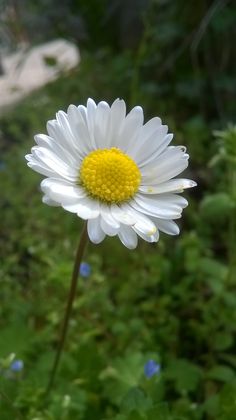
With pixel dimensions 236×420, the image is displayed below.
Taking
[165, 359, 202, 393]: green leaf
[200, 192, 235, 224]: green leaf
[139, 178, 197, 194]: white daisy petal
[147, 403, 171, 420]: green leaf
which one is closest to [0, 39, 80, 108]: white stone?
[200, 192, 235, 224]: green leaf

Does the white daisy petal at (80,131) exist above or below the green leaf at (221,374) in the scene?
above

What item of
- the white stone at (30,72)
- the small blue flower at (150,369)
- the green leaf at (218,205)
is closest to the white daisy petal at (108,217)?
the small blue flower at (150,369)

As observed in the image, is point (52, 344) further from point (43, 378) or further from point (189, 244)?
point (189, 244)

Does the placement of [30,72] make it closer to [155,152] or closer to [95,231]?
[155,152]

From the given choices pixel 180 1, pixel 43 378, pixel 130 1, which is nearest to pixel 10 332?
pixel 43 378

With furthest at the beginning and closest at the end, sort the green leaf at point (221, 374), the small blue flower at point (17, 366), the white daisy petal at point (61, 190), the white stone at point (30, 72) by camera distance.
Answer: the white stone at point (30, 72), the green leaf at point (221, 374), the small blue flower at point (17, 366), the white daisy petal at point (61, 190)

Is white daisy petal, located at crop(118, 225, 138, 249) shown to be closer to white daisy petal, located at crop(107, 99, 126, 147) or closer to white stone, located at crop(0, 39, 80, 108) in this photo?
white daisy petal, located at crop(107, 99, 126, 147)

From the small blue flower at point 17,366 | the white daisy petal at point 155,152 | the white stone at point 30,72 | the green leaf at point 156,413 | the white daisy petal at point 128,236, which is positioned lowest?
the green leaf at point 156,413

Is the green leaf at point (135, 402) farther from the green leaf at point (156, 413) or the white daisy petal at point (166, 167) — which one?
the white daisy petal at point (166, 167)
